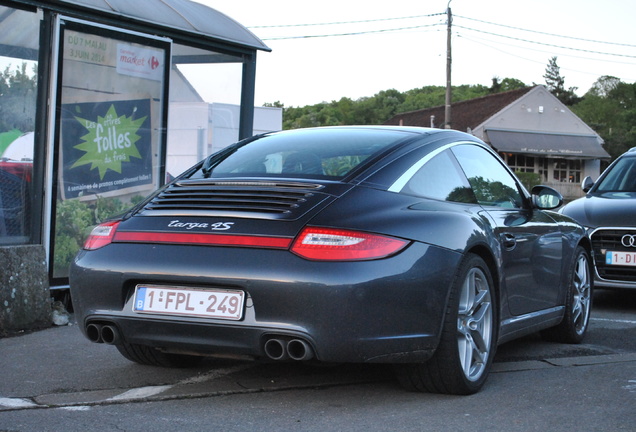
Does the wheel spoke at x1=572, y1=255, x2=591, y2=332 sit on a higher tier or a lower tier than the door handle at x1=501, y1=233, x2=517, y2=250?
lower

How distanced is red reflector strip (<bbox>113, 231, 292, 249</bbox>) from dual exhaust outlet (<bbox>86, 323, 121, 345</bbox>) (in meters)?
0.42

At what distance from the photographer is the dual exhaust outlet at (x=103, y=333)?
4172 mm

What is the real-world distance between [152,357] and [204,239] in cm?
121

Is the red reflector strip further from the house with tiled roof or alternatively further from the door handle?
the house with tiled roof

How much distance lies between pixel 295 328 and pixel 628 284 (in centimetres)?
497

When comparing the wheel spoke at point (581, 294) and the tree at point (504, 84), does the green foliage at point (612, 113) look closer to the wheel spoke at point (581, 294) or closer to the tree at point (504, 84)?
the tree at point (504, 84)

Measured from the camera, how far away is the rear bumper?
3.74 metres

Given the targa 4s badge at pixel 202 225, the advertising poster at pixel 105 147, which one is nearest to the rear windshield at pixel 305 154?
the targa 4s badge at pixel 202 225

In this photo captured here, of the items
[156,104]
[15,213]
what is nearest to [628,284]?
[156,104]

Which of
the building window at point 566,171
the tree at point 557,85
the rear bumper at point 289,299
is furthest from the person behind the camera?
the tree at point 557,85

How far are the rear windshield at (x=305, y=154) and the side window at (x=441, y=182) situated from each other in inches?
9.3

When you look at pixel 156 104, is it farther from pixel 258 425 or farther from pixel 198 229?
pixel 258 425

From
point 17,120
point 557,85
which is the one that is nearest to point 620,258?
point 17,120

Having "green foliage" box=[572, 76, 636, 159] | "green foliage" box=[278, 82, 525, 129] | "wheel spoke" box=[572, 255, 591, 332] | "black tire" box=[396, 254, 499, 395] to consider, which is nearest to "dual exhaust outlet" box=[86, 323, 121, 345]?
"black tire" box=[396, 254, 499, 395]
